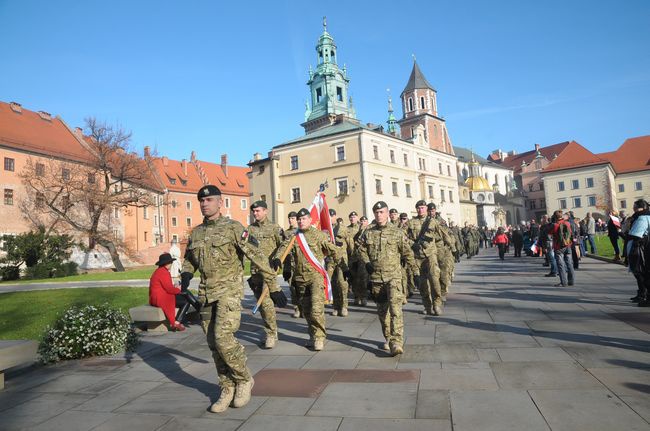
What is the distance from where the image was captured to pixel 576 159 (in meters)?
82.4

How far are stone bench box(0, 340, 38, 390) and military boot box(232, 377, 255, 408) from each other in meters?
3.16

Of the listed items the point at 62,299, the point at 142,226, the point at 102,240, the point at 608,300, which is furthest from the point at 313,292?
the point at 142,226

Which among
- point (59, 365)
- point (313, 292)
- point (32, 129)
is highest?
point (32, 129)

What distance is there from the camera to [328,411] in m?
4.28

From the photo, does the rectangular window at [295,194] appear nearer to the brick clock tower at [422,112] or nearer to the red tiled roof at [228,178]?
the brick clock tower at [422,112]

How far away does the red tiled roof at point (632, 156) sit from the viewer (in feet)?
281

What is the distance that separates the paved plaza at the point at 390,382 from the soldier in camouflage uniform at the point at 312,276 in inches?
13.4

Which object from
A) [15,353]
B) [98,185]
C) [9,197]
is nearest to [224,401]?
[15,353]

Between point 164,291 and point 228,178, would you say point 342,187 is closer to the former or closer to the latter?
point 228,178

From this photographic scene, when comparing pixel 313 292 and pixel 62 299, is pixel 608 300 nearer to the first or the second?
pixel 313 292

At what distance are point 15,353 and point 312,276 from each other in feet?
13.5

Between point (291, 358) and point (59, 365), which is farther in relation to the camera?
point (59, 365)

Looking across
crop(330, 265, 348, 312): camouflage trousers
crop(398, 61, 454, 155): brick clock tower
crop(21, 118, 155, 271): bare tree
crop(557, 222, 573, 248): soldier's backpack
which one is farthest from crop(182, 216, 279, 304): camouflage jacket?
crop(398, 61, 454, 155): brick clock tower

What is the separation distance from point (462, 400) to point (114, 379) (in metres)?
4.46
